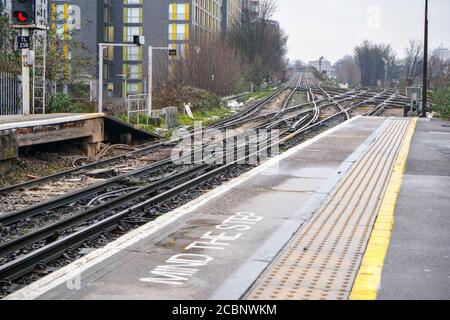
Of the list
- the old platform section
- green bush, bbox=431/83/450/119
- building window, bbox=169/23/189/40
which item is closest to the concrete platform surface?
the old platform section

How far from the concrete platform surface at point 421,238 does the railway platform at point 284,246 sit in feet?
0.06

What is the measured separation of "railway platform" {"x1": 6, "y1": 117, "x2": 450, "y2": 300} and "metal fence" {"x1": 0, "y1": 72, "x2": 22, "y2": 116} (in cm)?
1166

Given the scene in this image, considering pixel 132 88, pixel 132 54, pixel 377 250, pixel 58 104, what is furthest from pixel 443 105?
pixel 132 88

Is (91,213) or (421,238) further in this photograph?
(91,213)

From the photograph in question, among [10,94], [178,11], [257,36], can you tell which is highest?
[178,11]

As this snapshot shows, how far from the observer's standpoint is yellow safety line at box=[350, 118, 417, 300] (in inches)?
247

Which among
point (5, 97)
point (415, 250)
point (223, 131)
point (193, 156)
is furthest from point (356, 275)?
point (223, 131)

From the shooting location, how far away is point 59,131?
1830cm

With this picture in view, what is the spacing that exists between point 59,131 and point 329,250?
11973 millimetres

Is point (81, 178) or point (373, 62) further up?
point (373, 62)

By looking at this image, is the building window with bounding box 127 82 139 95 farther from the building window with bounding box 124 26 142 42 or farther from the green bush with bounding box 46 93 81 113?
the green bush with bounding box 46 93 81 113

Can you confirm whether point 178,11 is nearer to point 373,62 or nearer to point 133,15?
point 133,15

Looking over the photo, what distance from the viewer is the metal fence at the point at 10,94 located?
73.5 ft

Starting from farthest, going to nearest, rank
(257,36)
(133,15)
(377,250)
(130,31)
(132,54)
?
(257,36) → (130,31) → (133,15) → (132,54) → (377,250)
